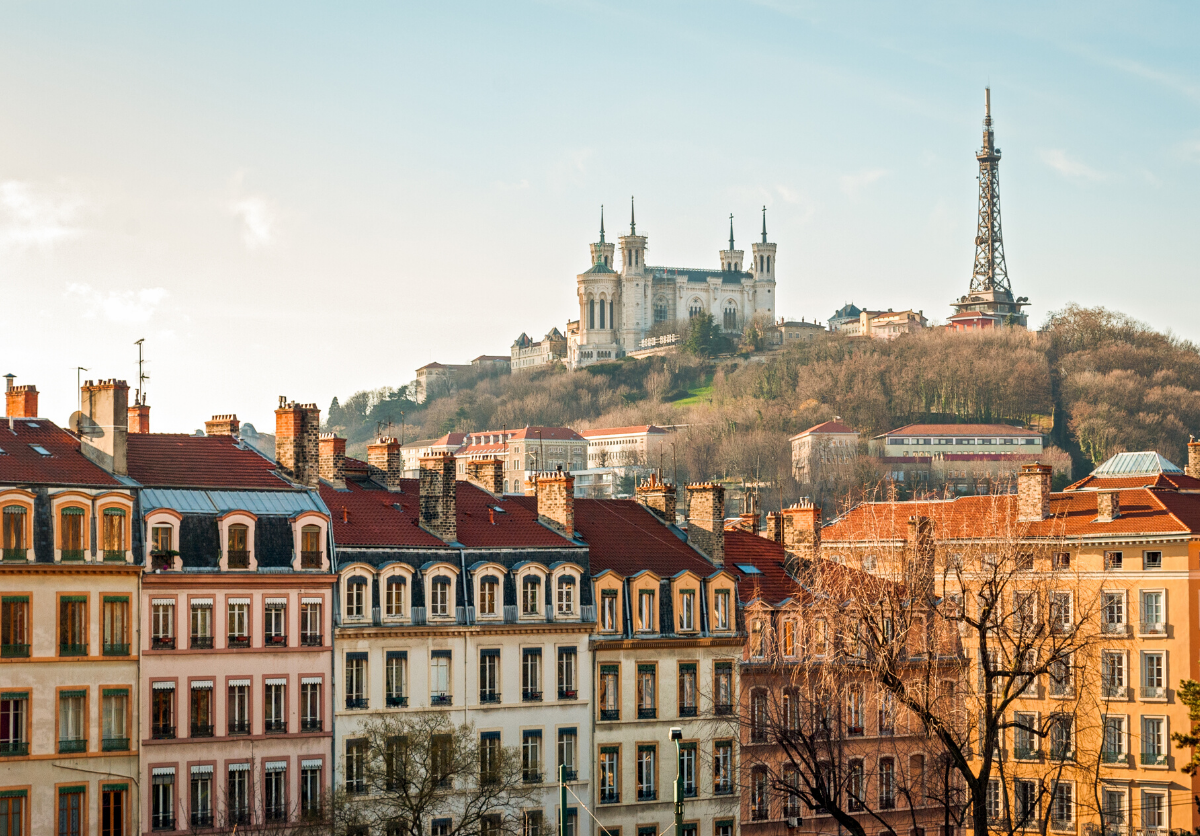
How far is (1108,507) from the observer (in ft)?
216

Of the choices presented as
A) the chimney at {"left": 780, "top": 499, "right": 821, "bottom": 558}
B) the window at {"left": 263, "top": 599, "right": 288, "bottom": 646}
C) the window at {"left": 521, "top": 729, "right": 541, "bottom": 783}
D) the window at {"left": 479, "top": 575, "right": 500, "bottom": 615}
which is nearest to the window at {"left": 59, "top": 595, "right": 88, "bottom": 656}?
the window at {"left": 263, "top": 599, "right": 288, "bottom": 646}

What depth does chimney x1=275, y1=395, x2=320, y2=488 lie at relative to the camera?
50.0 meters

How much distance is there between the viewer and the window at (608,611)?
2078 inches

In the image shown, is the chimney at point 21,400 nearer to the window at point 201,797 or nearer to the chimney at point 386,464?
the chimney at point 386,464

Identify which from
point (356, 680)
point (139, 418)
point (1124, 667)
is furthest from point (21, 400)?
point (1124, 667)

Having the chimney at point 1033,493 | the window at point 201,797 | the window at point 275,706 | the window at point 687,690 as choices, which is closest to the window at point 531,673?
the window at point 687,690

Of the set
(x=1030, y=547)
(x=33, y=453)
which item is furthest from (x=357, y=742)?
(x=1030, y=547)

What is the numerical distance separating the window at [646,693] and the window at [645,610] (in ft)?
3.48

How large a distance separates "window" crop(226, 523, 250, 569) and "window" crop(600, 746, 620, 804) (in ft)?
37.9

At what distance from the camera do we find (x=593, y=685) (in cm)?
5228

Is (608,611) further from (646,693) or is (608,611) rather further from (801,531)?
(801,531)

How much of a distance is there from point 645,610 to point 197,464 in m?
13.1

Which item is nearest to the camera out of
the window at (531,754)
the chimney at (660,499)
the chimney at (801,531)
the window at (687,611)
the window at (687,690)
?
the window at (531,754)

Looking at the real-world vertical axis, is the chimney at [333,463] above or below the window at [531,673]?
above
